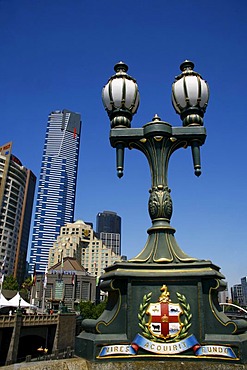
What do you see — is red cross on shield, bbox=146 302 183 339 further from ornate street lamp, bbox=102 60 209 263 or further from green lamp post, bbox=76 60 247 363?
ornate street lamp, bbox=102 60 209 263

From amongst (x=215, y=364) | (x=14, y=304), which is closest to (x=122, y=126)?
(x=215, y=364)

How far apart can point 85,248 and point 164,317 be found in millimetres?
115551

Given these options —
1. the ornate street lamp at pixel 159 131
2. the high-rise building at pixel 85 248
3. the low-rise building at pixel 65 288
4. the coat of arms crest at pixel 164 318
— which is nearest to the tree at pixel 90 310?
the low-rise building at pixel 65 288

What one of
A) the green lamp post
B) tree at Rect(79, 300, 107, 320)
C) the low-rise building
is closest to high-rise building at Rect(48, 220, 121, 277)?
the low-rise building

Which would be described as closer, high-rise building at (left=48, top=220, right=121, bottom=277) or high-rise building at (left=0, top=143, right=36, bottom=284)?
high-rise building at (left=0, top=143, right=36, bottom=284)

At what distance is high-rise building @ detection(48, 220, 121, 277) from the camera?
106688mm

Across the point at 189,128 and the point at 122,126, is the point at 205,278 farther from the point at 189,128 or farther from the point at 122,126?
the point at 122,126

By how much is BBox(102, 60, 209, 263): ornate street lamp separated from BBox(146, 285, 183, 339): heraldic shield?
46.4 inches

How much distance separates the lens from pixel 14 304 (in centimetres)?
3659

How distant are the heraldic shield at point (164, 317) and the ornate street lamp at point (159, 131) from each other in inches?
46.4

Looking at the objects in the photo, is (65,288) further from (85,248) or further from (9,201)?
(85,248)

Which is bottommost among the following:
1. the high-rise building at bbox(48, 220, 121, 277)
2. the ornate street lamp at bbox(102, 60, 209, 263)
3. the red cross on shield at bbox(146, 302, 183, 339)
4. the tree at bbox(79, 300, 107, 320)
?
the tree at bbox(79, 300, 107, 320)

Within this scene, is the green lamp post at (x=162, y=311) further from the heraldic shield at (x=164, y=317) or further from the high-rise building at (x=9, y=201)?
the high-rise building at (x=9, y=201)

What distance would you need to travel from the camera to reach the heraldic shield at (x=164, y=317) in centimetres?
502
